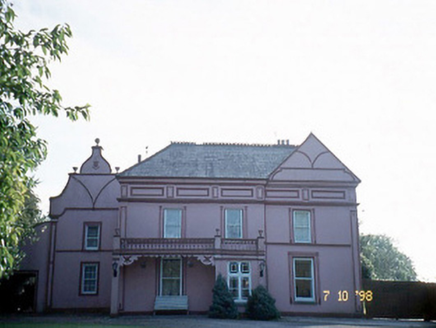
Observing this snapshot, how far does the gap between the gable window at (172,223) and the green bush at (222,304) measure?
4.23 meters

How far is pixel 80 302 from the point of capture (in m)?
28.5

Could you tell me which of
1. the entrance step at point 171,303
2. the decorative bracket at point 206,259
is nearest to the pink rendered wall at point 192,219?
the decorative bracket at point 206,259

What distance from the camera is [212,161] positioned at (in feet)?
97.6

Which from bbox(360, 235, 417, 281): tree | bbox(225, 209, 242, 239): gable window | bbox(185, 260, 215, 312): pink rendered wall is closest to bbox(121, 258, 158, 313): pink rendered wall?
bbox(185, 260, 215, 312): pink rendered wall

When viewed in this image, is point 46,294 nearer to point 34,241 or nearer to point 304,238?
point 34,241

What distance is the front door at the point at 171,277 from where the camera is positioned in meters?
26.4

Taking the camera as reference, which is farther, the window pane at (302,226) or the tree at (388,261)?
the tree at (388,261)

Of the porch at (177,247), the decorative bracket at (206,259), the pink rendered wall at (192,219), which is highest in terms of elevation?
the pink rendered wall at (192,219)

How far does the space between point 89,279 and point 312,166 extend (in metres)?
14.8

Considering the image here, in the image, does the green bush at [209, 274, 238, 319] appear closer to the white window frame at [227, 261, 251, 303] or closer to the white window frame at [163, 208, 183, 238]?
the white window frame at [227, 261, 251, 303]

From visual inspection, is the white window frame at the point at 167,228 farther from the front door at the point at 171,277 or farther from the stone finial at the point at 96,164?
the stone finial at the point at 96,164

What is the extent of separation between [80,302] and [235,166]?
1208 centimetres

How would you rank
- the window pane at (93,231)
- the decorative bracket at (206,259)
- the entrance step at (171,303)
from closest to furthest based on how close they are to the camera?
the decorative bracket at (206,259), the entrance step at (171,303), the window pane at (93,231)

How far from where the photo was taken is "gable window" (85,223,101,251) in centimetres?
2938
